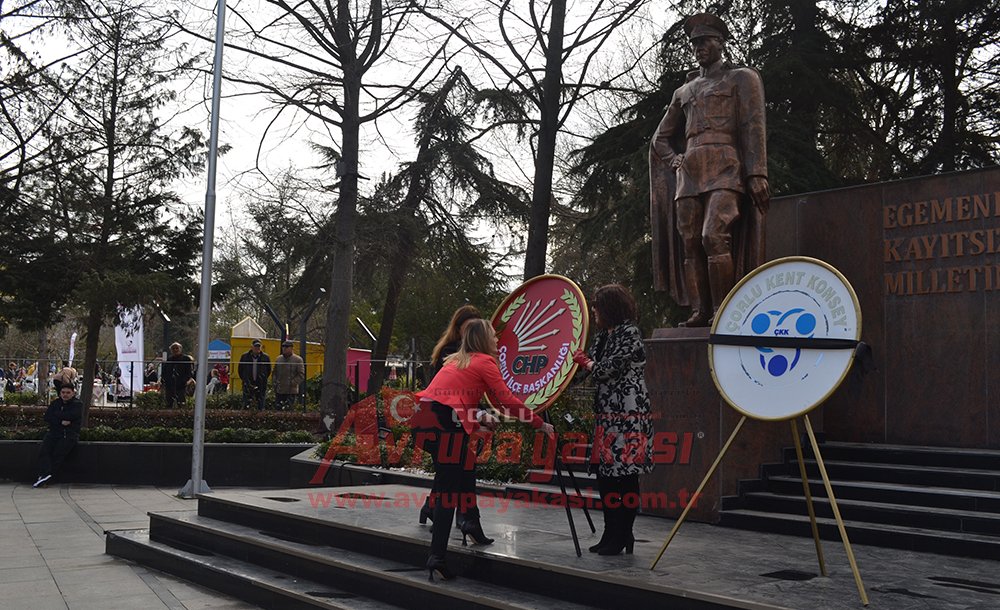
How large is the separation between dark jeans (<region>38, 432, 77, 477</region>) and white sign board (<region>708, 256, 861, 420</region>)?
14.0m

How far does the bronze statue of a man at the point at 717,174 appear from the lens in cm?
896

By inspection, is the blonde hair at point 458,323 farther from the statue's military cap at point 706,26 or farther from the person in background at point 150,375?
the person in background at point 150,375

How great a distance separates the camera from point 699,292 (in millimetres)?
9336

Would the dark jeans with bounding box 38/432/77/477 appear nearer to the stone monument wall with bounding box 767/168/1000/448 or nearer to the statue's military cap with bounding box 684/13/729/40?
the stone monument wall with bounding box 767/168/1000/448

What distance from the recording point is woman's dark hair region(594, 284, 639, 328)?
22.2 feet

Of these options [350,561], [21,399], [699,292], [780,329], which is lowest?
[350,561]

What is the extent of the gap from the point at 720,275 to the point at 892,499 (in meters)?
2.55

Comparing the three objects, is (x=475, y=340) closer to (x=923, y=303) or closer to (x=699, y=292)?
(x=699, y=292)

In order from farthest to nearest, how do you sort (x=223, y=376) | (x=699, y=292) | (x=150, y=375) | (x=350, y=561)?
→ (x=223, y=376) < (x=150, y=375) < (x=699, y=292) < (x=350, y=561)

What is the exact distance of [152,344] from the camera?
194 ft

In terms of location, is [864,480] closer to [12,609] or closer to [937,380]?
[937,380]

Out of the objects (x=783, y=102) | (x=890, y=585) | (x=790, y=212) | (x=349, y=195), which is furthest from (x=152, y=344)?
(x=890, y=585)

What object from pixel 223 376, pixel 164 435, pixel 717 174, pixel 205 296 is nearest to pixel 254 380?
pixel 164 435

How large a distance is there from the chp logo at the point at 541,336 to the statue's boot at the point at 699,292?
7.74 feet
